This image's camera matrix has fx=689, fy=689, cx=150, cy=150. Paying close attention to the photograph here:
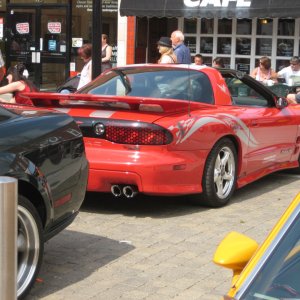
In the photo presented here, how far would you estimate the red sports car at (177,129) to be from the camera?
6.31 m

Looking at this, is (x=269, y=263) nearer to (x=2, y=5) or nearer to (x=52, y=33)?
(x=52, y=33)

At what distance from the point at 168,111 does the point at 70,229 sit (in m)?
1.42

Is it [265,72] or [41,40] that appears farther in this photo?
[41,40]

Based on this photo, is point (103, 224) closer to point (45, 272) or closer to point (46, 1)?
point (45, 272)

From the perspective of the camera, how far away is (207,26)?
16719 millimetres

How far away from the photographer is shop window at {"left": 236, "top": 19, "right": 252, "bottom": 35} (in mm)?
16281

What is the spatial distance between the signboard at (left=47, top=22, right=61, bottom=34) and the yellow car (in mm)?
14644

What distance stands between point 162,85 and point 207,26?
9.85m

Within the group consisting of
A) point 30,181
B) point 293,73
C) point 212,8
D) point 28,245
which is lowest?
point 28,245

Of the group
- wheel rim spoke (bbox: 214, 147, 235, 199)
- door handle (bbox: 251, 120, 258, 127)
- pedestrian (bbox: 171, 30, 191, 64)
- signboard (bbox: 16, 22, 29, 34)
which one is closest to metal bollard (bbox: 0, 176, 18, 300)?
wheel rim spoke (bbox: 214, 147, 235, 199)

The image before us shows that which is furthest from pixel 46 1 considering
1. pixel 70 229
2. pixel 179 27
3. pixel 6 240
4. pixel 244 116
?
pixel 6 240

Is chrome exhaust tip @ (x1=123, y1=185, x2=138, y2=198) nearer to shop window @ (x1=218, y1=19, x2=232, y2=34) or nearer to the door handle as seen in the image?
the door handle

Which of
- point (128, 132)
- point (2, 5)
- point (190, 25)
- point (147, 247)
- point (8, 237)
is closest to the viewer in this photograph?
point (8, 237)

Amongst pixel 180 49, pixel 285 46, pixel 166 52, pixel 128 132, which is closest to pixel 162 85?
pixel 128 132
